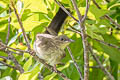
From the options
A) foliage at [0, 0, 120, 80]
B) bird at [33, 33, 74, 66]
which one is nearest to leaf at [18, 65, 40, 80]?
foliage at [0, 0, 120, 80]

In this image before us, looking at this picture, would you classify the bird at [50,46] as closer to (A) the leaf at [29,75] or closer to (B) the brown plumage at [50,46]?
(B) the brown plumage at [50,46]

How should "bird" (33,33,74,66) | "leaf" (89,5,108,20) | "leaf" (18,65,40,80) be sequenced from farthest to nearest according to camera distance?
"bird" (33,33,74,66) → "leaf" (18,65,40,80) → "leaf" (89,5,108,20)

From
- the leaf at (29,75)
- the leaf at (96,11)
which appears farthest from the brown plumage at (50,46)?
the leaf at (96,11)

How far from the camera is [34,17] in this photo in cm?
288

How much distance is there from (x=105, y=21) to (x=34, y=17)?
26.4 inches

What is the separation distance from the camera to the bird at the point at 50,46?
9.62ft

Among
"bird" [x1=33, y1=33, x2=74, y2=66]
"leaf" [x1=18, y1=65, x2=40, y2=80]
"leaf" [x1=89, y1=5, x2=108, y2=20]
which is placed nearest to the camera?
"leaf" [x1=89, y1=5, x2=108, y2=20]

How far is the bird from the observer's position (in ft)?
9.62

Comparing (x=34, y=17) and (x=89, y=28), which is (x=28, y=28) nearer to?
(x=34, y=17)

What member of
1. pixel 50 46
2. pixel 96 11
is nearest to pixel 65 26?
pixel 50 46

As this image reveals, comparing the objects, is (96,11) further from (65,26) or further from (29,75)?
(29,75)

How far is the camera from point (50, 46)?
9.97ft

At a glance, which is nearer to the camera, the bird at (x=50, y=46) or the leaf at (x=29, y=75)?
the leaf at (x=29, y=75)

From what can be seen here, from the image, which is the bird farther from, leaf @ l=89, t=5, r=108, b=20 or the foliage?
leaf @ l=89, t=5, r=108, b=20
